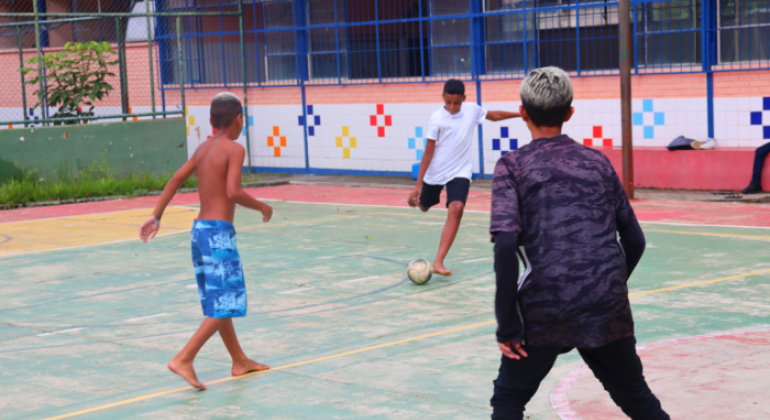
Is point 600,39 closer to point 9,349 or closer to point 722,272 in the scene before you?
point 722,272

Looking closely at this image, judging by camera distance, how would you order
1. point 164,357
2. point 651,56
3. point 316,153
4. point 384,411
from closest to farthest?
point 384,411 → point 164,357 → point 651,56 → point 316,153

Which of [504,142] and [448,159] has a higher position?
[448,159]

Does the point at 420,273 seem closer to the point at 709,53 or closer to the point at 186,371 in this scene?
the point at 186,371

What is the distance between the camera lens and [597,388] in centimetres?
530

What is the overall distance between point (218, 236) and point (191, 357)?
72cm

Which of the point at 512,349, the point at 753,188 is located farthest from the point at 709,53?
the point at 512,349

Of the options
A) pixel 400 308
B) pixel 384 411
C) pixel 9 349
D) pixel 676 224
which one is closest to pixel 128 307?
pixel 9 349

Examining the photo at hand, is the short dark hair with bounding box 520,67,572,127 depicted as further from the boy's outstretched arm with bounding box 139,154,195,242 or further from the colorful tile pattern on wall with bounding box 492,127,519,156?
the colorful tile pattern on wall with bounding box 492,127,519,156

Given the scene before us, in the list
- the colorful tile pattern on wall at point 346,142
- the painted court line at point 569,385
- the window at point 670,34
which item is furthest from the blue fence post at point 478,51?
the painted court line at point 569,385

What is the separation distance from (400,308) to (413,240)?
3.66m

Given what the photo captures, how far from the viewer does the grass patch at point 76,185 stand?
16516mm

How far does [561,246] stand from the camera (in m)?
3.53

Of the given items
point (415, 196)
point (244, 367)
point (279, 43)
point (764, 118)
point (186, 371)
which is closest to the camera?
point (186, 371)

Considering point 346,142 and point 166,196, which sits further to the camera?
point 346,142
